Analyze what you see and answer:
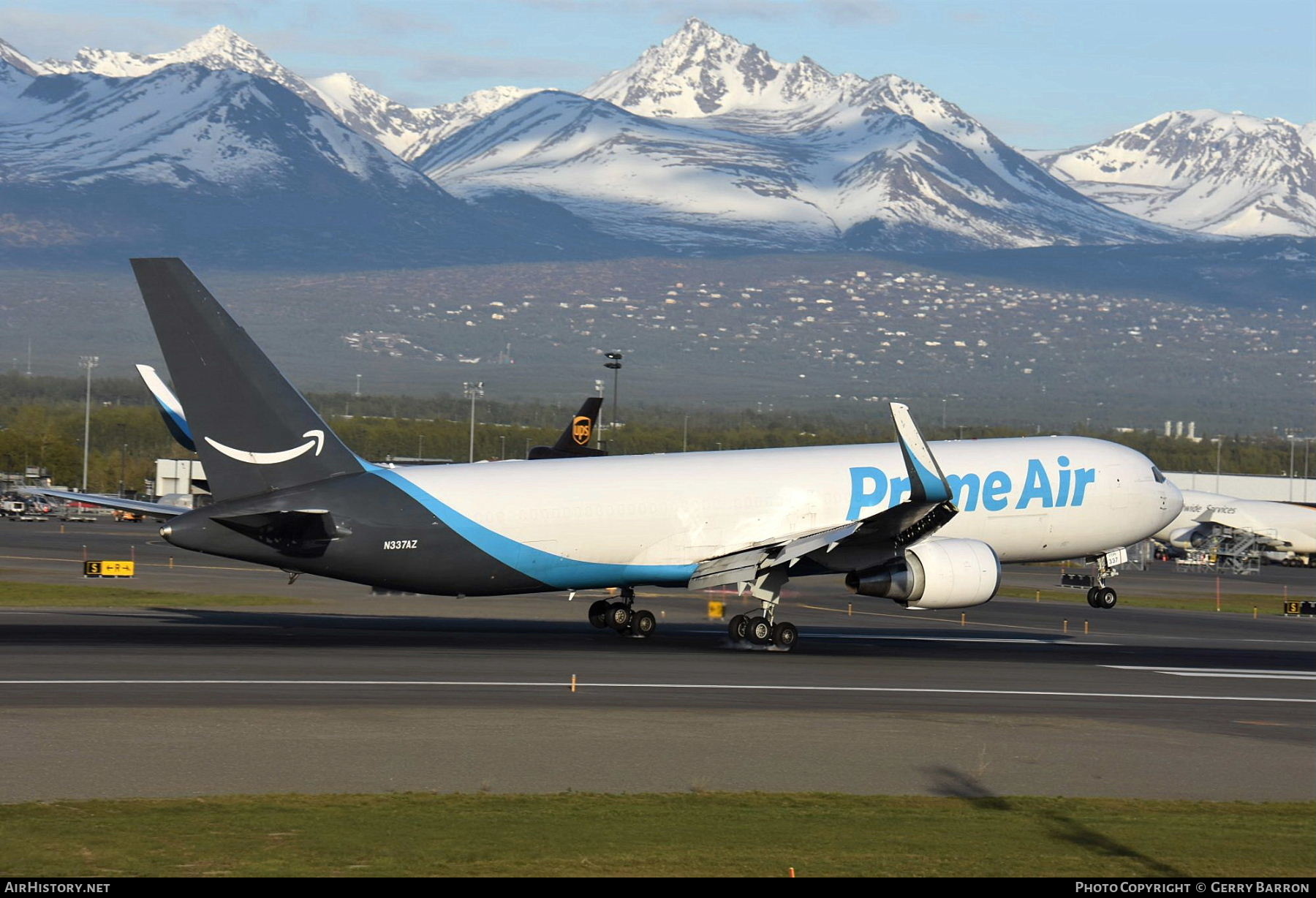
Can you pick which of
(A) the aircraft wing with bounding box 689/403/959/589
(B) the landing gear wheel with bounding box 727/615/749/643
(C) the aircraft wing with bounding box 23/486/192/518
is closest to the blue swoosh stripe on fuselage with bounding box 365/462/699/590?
(A) the aircraft wing with bounding box 689/403/959/589

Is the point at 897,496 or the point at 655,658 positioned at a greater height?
the point at 897,496

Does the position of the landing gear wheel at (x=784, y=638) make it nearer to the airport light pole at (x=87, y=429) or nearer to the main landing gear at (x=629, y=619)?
the main landing gear at (x=629, y=619)

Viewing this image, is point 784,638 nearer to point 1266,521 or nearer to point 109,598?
point 109,598

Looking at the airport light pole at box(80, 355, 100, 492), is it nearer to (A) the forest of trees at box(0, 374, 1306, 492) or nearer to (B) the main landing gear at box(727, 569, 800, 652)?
(A) the forest of trees at box(0, 374, 1306, 492)

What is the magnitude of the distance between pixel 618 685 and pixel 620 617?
10051 mm

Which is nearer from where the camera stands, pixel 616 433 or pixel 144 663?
pixel 144 663

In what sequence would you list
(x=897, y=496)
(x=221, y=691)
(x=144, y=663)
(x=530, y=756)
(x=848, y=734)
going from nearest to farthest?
1. (x=530, y=756)
2. (x=848, y=734)
3. (x=221, y=691)
4. (x=144, y=663)
5. (x=897, y=496)

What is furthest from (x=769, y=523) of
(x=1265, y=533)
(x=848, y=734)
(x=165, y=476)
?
(x=165, y=476)

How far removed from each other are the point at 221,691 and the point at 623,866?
13.6 m

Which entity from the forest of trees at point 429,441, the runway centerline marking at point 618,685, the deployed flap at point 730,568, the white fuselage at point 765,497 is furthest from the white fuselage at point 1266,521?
the runway centerline marking at point 618,685

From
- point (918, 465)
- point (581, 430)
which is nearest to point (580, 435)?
point (581, 430)

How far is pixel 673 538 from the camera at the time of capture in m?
38.1
